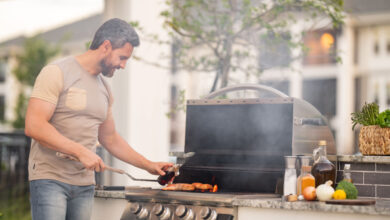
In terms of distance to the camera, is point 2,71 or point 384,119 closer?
point 384,119

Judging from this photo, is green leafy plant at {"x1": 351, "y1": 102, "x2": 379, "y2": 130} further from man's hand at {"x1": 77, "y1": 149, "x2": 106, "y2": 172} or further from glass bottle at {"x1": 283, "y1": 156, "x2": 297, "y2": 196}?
man's hand at {"x1": 77, "y1": 149, "x2": 106, "y2": 172}

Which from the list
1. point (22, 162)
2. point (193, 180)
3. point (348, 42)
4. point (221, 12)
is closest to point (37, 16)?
point (348, 42)

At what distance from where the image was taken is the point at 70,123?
279 cm

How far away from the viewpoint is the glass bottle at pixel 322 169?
2869mm

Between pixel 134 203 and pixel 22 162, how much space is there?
713 cm

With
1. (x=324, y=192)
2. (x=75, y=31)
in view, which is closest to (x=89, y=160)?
(x=324, y=192)

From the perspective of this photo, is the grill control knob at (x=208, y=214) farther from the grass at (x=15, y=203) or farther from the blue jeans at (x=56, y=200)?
the grass at (x=15, y=203)

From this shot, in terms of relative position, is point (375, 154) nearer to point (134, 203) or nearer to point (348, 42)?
point (134, 203)

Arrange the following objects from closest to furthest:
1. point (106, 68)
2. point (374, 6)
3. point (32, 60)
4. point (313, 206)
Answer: point (313, 206)
point (106, 68)
point (32, 60)
point (374, 6)

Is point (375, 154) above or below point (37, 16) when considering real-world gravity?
below

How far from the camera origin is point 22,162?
9.62m

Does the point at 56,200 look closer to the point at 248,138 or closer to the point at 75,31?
the point at 248,138

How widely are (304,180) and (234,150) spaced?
593mm

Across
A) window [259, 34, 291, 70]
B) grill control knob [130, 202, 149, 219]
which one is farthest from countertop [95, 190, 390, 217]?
window [259, 34, 291, 70]
